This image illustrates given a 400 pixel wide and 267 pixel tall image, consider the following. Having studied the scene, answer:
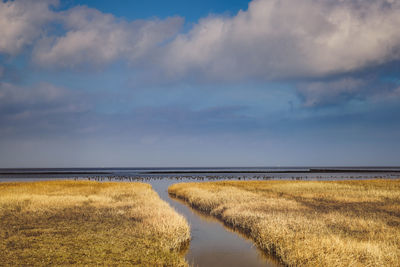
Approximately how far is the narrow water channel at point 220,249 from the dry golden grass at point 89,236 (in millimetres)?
818

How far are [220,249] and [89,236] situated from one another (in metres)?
6.43

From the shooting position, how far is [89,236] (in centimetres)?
1444

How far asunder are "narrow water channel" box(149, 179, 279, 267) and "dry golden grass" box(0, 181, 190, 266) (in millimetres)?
818

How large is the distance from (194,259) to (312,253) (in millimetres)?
5041

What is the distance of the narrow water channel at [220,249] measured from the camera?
1319 centimetres

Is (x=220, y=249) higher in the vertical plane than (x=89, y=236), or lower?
lower

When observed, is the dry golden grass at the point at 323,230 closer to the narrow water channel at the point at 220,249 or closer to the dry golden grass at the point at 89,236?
the narrow water channel at the point at 220,249

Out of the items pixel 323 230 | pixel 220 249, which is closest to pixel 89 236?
pixel 220 249

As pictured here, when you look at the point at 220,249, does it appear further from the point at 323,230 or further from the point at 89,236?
the point at 89,236

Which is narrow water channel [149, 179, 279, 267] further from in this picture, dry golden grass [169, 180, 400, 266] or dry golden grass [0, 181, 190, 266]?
dry golden grass [0, 181, 190, 266]

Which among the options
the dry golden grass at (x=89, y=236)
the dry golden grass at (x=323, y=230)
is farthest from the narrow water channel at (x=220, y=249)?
the dry golden grass at (x=89, y=236)

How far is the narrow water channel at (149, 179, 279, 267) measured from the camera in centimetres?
1319

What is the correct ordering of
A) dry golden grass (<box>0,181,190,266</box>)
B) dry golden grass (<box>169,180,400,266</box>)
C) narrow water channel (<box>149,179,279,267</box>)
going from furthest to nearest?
narrow water channel (<box>149,179,279,267</box>) < dry golden grass (<box>0,181,190,266</box>) < dry golden grass (<box>169,180,400,266</box>)

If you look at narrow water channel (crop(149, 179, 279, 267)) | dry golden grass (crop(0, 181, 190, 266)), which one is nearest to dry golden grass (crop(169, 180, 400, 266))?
narrow water channel (crop(149, 179, 279, 267))
